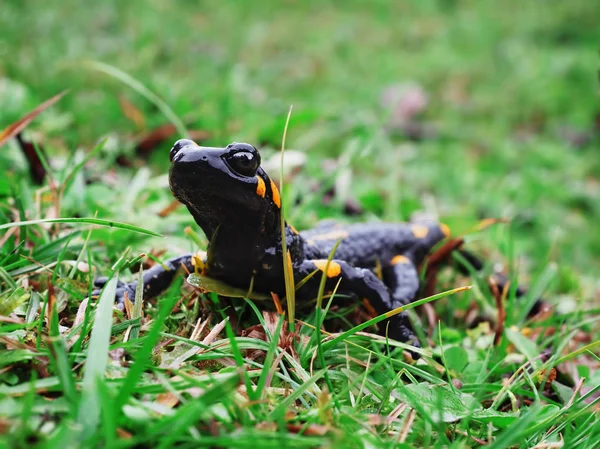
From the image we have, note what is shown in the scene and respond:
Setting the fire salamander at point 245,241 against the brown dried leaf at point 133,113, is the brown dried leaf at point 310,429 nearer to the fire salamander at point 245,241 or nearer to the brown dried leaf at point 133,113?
the fire salamander at point 245,241

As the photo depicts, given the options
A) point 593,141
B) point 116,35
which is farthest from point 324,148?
point 593,141

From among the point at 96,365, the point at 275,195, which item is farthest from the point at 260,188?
the point at 96,365

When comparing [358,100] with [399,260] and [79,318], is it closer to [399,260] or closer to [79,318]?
[399,260]

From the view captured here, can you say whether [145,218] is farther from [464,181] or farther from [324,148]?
[464,181]

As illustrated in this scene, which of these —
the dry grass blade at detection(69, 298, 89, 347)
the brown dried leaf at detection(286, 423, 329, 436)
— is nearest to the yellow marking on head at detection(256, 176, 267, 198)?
the dry grass blade at detection(69, 298, 89, 347)

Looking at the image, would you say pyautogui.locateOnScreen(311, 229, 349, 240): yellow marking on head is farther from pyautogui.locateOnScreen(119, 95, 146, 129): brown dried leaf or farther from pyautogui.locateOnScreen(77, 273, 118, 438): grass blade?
pyautogui.locateOnScreen(119, 95, 146, 129): brown dried leaf
